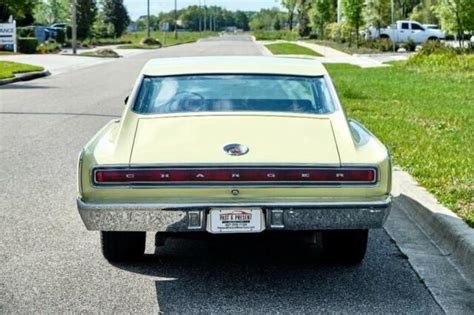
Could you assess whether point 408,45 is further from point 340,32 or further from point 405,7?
point 405,7

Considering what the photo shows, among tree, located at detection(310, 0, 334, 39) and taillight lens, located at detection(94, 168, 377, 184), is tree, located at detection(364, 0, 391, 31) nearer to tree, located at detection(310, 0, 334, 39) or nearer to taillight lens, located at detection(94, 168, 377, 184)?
tree, located at detection(310, 0, 334, 39)

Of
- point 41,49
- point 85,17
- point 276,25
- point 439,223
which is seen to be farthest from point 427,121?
point 276,25

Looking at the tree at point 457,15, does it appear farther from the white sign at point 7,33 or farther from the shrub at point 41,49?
the shrub at point 41,49

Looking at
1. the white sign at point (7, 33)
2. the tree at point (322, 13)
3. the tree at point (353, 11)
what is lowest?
A: the white sign at point (7, 33)

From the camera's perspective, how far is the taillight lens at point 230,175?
5.31m

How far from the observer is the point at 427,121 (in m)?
14.2

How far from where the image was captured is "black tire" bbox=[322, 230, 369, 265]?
5977 millimetres

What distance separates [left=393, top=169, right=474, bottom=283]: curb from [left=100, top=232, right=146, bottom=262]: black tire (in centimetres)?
218

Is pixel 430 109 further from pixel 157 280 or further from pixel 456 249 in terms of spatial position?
pixel 157 280

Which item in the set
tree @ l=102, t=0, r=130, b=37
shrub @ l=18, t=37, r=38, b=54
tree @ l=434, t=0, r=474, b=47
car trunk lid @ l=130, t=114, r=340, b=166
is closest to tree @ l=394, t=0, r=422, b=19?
tree @ l=102, t=0, r=130, b=37

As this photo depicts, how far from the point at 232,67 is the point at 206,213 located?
5.50 ft

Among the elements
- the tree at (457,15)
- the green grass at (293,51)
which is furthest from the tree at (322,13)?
the tree at (457,15)

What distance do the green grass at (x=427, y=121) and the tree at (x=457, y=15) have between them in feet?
27.4

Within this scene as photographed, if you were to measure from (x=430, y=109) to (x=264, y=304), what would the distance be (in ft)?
37.5
